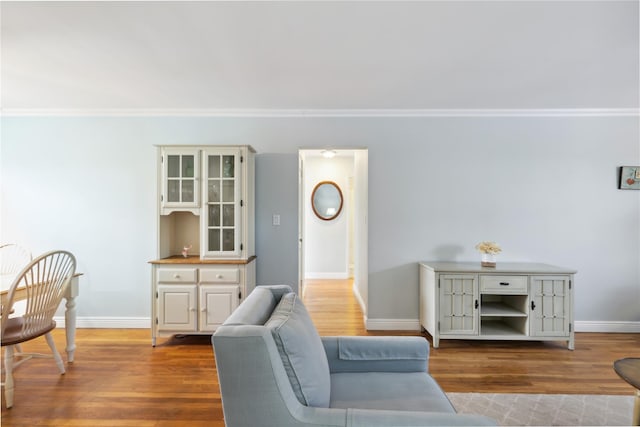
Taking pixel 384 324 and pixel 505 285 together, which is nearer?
pixel 505 285

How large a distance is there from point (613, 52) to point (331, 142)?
2.37 m

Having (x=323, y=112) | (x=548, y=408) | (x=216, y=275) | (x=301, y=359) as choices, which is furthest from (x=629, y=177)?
(x=216, y=275)

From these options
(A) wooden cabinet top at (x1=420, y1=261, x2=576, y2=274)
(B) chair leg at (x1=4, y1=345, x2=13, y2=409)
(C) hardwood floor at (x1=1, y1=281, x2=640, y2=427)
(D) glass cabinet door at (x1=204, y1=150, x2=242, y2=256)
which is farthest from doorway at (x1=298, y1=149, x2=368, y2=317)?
(B) chair leg at (x1=4, y1=345, x2=13, y2=409)

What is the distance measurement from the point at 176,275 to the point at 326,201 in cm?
367

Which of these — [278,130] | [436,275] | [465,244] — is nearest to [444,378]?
[436,275]

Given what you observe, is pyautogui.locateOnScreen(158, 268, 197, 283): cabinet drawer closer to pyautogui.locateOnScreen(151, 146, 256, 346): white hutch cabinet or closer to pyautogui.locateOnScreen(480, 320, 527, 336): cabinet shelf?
pyautogui.locateOnScreen(151, 146, 256, 346): white hutch cabinet

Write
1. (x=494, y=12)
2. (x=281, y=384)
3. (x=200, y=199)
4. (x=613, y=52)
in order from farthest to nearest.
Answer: (x=200, y=199)
(x=613, y=52)
(x=494, y=12)
(x=281, y=384)

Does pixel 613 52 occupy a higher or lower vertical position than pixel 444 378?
higher

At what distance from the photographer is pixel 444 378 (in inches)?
98.3

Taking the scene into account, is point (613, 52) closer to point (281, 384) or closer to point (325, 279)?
point (281, 384)

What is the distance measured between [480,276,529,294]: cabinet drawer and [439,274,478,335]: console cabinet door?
109 millimetres

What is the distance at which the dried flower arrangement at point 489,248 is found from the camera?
3195 mm

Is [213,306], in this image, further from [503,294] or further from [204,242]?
[503,294]

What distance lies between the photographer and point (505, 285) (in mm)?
3049
